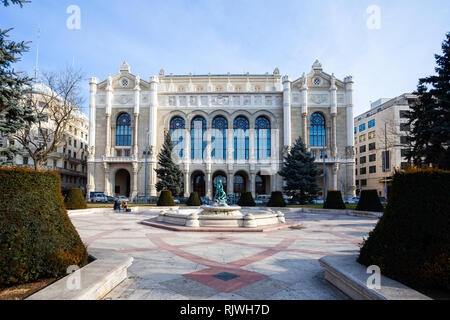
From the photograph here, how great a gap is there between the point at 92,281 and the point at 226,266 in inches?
127

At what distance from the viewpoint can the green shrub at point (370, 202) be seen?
68.1 feet

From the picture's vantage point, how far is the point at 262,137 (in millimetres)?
49688

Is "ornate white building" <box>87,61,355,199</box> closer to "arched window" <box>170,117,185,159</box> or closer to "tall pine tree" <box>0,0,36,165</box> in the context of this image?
"arched window" <box>170,117,185,159</box>

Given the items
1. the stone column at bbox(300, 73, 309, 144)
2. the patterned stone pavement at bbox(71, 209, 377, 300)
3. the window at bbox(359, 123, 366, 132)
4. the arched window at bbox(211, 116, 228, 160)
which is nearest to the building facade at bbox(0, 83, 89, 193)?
the arched window at bbox(211, 116, 228, 160)

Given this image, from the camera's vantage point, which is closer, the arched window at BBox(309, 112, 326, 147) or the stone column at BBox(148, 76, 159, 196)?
the stone column at BBox(148, 76, 159, 196)

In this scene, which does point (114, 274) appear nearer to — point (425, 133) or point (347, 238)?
point (347, 238)

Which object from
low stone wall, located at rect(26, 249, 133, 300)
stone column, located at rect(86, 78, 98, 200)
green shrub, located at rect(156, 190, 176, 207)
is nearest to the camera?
low stone wall, located at rect(26, 249, 133, 300)

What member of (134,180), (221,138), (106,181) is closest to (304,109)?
(221,138)

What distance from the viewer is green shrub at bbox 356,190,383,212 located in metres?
20.8

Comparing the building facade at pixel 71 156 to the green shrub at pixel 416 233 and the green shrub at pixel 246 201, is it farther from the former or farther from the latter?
the green shrub at pixel 416 233

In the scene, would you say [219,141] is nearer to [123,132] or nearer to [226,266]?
[123,132]

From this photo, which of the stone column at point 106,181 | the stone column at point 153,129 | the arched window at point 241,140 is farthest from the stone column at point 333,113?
the stone column at point 106,181
